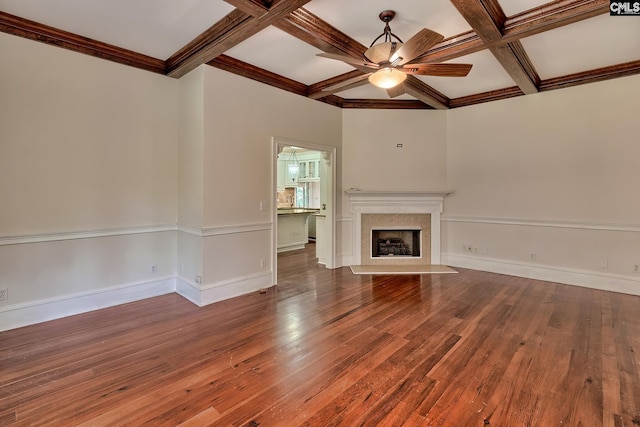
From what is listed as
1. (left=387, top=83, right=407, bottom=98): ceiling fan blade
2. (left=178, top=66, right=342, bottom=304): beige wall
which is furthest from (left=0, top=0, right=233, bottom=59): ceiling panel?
(left=387, top=83, right=407, bottom=98): ceiling fan blade

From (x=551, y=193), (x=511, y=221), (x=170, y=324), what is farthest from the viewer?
(x=511, y=221)

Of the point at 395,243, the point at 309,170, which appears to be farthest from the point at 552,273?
the point at 309,170

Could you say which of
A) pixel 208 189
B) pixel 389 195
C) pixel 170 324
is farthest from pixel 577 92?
pixel 170 324

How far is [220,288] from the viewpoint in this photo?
3867mm

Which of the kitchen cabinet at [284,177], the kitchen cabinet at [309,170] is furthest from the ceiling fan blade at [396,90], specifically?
the kitchen cabinet at [284,177]

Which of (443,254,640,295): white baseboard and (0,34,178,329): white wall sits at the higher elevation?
(0,34,178,329): white wall

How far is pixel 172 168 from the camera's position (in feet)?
13.5

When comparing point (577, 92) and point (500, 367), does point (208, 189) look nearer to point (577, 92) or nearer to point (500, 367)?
point (500, 367)

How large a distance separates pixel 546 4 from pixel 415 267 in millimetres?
3973

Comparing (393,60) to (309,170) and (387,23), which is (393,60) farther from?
(309,170)

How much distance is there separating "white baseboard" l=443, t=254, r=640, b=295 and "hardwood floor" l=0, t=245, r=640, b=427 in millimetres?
254

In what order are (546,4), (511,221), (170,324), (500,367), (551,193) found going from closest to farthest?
1. (500,367)
2. (546,4)
3. (170,324)
4. (551,193)
5. (511,221)

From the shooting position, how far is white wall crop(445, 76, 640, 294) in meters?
4.16

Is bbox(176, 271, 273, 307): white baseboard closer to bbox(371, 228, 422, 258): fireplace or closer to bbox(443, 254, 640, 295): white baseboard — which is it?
bbox(371, 228, 422, 258): fireplace
